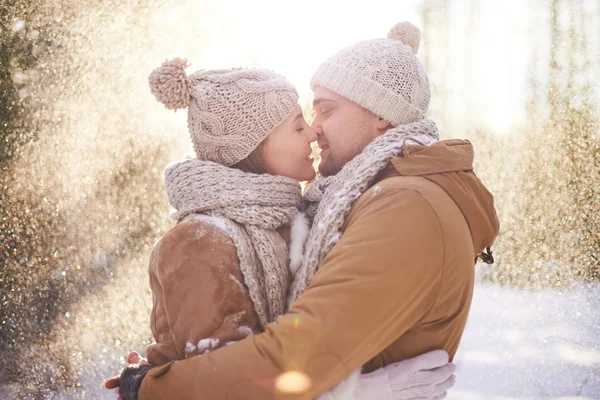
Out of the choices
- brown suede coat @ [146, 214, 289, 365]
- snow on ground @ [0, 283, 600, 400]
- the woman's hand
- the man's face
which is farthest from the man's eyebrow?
snow on ground @ [0, 283, 600, 400]

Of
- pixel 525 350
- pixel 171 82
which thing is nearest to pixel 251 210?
pixel 171 82

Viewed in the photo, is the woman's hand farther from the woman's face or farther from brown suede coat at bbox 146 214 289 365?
the woman's face

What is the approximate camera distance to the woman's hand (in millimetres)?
1599

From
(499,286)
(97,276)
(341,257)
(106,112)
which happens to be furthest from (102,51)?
(341,257)

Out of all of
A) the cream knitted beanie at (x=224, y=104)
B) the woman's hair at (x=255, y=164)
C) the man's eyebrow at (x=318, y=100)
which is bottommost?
the woman's hair at (x=255, y=164)

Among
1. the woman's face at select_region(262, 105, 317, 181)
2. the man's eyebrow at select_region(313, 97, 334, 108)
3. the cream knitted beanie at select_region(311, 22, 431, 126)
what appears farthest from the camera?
the man's eyebrow at select_region(313, 97, 334, 108)

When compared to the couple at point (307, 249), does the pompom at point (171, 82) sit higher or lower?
higher

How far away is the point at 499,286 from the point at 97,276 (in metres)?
4.12

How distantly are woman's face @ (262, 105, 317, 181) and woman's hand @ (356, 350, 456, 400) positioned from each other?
836 millimetres

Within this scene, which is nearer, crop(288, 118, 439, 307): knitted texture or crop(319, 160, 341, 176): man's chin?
crop(288, 118, 439, 307): knitted texture

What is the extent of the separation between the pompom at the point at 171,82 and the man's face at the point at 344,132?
1.82ft

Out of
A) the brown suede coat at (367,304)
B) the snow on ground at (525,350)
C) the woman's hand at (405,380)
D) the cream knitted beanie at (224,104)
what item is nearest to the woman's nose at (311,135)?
the cream knitted beanie at (224,104)

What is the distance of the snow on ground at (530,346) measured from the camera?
5004mm

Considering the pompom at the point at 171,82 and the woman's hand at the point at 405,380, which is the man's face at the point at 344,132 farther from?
the woman's hand at the point at 405,380
